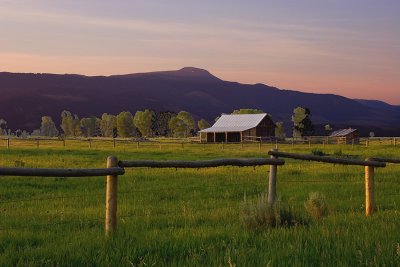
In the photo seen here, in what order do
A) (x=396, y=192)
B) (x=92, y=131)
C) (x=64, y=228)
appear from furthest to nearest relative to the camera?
1. (x=92, y=131)
2. (x=396, y=192)
3. (x=64, y=228)

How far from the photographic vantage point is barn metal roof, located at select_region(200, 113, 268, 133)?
87.6 m

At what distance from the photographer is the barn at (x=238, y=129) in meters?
87.2

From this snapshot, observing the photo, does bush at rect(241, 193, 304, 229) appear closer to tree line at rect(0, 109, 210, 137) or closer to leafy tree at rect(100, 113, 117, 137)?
tree line at rect(0, 109, 210, 137)

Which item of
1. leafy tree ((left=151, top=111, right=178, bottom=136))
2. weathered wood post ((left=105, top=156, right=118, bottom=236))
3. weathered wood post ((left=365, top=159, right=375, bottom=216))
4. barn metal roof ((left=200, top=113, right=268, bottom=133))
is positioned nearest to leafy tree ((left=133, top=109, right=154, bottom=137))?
leafy tree ((left=151, top=111, right=178, bottom=136))

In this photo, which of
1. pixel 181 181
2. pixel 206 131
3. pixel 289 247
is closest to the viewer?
pixel 289 247

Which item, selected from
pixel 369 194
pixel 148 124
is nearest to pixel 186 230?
pixel 369 194

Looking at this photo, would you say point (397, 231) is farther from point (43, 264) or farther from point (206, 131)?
point (206, 131)

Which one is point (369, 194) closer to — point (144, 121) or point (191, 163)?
point (191, 163)

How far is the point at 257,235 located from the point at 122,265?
251 cm

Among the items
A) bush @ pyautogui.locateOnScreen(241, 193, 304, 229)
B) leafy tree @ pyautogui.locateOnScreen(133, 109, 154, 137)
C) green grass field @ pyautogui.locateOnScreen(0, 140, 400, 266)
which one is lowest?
green grass field @ pyautogui.locateOnScreen(0, 140, 400, 266)

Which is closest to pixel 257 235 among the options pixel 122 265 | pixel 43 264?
pixel 122 265

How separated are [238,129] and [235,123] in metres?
5.11

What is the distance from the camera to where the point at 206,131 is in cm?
8838

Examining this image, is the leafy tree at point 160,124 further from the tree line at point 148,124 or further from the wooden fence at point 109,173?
the wooden fence at point 109,173
